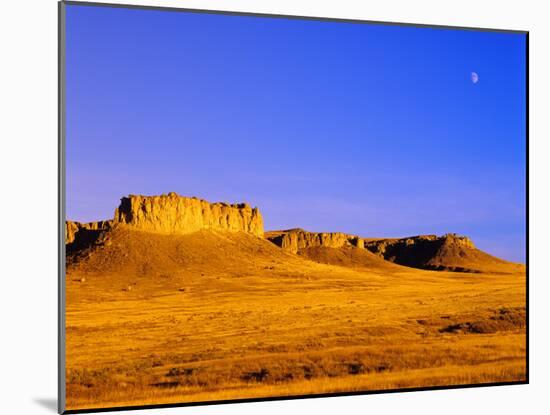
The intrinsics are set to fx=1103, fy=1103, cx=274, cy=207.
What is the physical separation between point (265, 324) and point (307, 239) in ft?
3.79

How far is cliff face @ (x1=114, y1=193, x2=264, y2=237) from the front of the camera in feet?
41.4

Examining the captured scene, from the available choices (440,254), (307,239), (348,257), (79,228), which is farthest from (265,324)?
(79,228)

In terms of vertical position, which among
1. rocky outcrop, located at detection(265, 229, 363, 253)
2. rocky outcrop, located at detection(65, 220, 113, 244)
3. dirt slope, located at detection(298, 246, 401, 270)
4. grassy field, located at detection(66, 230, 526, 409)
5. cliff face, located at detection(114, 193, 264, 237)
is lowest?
grassy field, located at detection(66, 230, 526, 409)

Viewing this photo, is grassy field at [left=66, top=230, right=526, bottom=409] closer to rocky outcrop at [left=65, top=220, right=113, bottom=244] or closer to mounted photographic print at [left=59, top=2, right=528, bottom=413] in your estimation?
mounted photographic print at [left=59, top=2, right=528, bottom=413]

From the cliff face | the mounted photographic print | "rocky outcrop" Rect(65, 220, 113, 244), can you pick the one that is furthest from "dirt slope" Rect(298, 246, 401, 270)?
"rocky outcrop" Rect(65, 220, 113, 244)

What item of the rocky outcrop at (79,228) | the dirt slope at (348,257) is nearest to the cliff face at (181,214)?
the rocky outcrop at (79,228)

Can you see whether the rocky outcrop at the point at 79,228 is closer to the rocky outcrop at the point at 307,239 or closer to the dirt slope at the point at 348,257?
the rocky outcrop at the point at 307,239

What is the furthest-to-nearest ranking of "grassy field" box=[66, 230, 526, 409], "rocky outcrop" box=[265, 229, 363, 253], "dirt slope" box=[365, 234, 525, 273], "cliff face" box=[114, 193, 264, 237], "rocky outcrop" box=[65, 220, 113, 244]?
"dirt slope" box=[365, 234, 525, 273] < "rocky outcrop" box=[265, 229, 363, 253] < "cliff face" box=[114, 193, 264, 237] < "grassy field" box=[66, 230, 526, 409] < "rocky outcrop" box=[65, 220, 113, 244]

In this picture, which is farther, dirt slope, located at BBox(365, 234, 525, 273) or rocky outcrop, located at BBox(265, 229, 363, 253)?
dirt slope, located at BBox(365, 234, 525, 273)

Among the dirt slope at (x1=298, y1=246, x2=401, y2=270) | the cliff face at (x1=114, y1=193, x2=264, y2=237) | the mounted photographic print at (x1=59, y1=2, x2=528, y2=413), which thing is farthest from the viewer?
the dirt slope at (x1=298, y1=246, x2=401, y2=270)

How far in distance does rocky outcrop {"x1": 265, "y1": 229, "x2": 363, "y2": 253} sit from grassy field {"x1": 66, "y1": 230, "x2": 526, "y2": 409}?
0.64 feet

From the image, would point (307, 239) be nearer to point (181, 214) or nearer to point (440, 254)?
point (440, 254)

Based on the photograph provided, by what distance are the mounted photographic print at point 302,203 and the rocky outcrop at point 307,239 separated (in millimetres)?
41

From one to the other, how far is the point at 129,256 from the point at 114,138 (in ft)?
7.19
